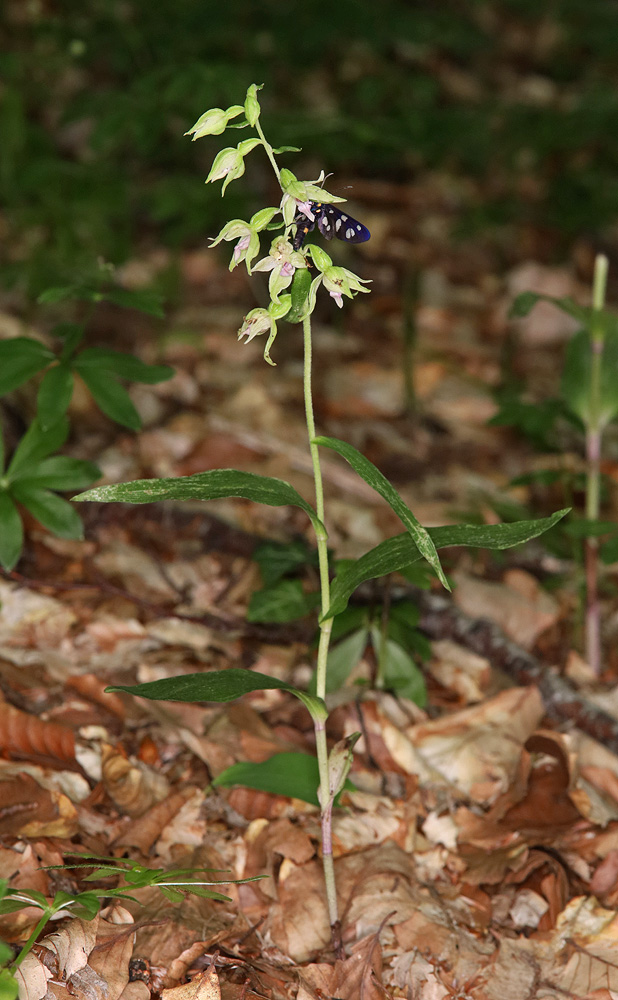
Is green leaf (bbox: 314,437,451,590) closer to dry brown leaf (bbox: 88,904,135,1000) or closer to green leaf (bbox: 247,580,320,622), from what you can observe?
green leaf (bbox: 247,580,320,622)

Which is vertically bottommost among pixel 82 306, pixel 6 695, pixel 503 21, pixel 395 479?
pixel 6 695

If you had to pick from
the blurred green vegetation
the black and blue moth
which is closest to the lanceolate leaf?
the black and blue moth

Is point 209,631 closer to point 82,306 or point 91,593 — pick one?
point 91,593

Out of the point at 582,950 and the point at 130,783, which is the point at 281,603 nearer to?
the point at 130,783

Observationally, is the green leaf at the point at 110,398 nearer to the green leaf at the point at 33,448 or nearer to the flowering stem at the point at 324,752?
the green leaf at the point at 33,448

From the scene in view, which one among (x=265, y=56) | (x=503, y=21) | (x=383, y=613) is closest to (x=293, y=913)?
(x=383, y=613)

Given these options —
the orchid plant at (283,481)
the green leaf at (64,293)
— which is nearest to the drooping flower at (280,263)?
the orchid plant at (283,481)

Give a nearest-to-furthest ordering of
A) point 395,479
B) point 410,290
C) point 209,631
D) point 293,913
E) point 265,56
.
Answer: point 293,913
point 209,631
point 395,479
point 410,290
point 265,56
